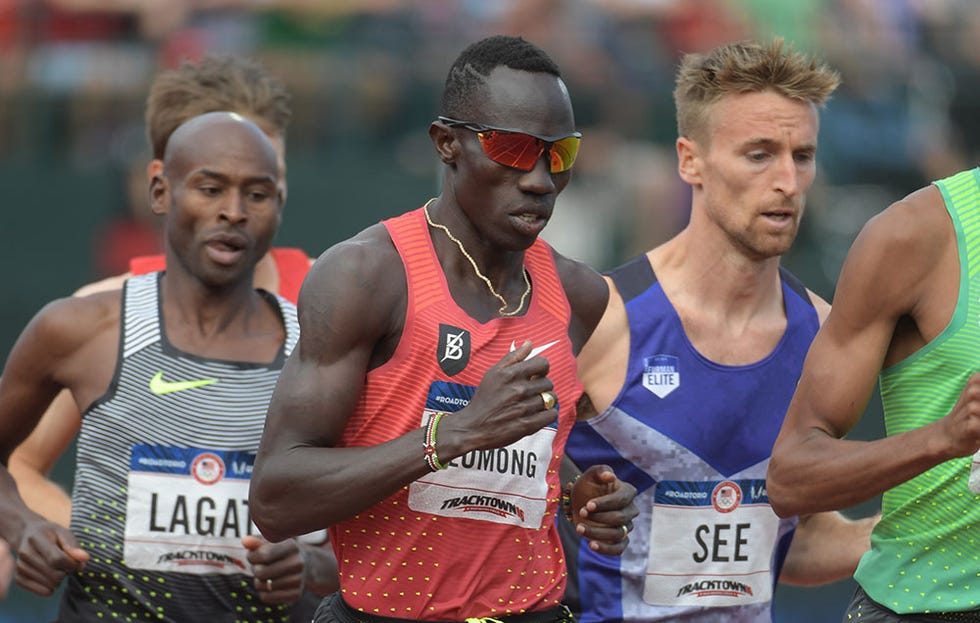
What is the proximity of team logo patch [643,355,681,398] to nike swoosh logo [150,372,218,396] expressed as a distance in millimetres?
1358

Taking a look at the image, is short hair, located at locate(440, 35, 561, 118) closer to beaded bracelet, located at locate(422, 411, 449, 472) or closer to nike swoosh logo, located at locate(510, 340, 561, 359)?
nike swoosh logo, located at locate(510, 340, 561, 359)

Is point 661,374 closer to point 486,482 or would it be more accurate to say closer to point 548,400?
point 486,482

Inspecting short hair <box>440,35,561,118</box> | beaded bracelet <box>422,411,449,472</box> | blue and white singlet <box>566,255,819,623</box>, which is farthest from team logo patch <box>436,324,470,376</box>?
blue and white singlet <box>566,255,819,623</box>

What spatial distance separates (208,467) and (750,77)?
211cm

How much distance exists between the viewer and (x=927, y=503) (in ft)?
12.2

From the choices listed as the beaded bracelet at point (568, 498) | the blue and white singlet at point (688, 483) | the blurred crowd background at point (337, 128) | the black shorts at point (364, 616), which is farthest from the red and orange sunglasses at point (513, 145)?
the blurred crowd background at point (337, 128)

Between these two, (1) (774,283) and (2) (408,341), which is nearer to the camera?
(2) (408,341)

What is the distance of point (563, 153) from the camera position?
391 cm

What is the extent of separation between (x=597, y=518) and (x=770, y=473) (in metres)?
0.52

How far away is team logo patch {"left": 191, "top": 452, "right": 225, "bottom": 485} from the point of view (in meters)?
4.60

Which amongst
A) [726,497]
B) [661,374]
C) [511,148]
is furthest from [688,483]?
[511,148]

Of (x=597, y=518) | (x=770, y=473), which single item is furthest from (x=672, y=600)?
(x=770, y=473)

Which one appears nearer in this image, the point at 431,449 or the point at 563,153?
the point at 431,449

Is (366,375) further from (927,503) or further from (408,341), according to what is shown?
(927,503)
